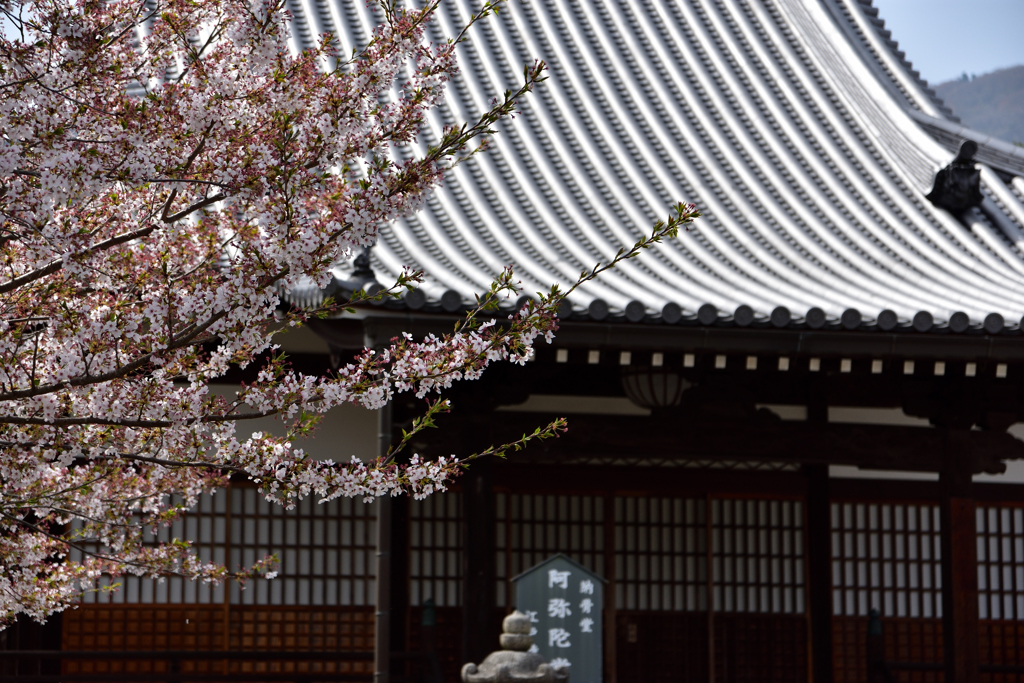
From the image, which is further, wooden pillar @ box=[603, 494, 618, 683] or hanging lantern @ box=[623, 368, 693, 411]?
wooden pillar @ box=[603, 494, 618, 683]

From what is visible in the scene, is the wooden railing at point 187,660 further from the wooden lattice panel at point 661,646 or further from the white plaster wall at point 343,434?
the wooden lattice panel at point 661,646

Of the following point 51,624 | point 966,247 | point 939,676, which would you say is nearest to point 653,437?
point 966,247

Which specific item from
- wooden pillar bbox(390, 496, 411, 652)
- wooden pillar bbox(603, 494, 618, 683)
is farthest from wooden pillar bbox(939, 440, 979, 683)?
wooden pillar bbox(390, 496, 411, 652)

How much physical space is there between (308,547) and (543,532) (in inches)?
65.8

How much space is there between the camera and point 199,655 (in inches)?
291

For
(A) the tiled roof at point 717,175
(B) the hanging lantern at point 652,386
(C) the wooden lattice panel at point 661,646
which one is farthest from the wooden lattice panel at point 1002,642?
(B) the hanging lantern at point 652,386

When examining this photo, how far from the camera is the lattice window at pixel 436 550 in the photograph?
8336 mm

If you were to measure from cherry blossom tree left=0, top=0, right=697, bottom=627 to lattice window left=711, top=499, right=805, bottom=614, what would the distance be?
555cm

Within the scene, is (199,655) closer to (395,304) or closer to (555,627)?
(555,627)

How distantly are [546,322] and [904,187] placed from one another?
6672 millimetres

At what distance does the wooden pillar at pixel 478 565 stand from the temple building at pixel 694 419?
0.02 m

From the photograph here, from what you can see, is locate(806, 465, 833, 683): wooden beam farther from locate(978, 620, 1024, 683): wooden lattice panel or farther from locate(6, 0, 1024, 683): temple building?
locate(978, 620, 1024, 683): wooden lattice panel

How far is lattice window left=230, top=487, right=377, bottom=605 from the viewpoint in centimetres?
806

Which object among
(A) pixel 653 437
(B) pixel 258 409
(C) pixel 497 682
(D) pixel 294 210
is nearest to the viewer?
(D) pixel 294 210
